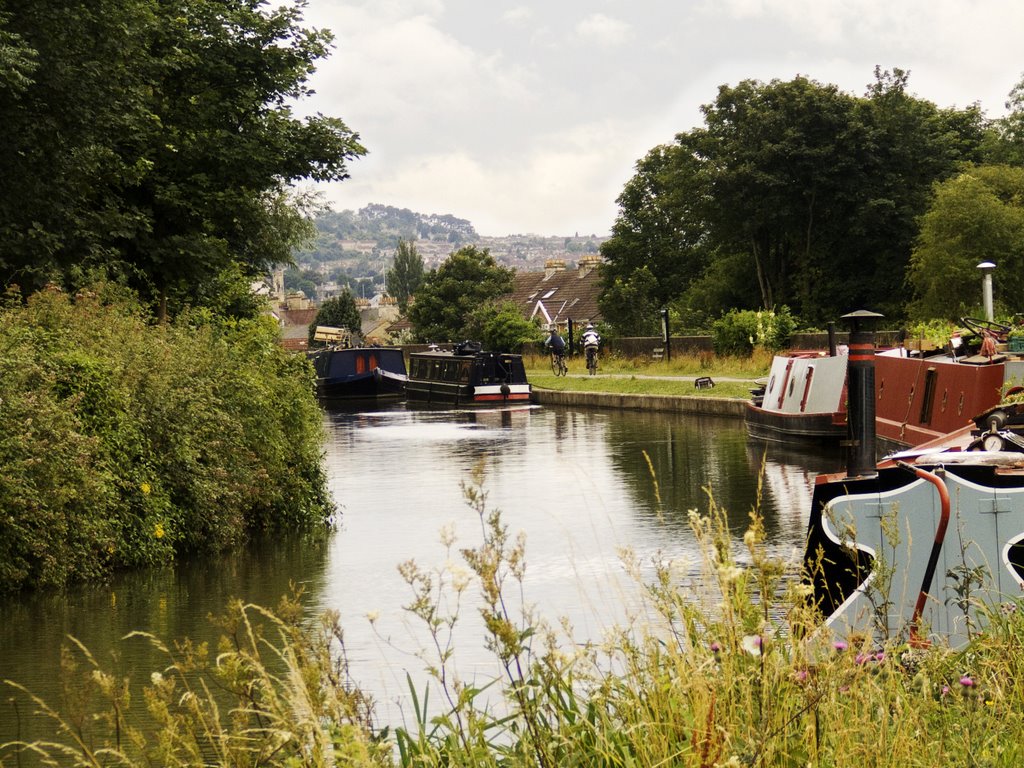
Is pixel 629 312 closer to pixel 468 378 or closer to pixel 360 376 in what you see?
pixel 360 376

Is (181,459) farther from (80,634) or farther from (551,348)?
(551,348)

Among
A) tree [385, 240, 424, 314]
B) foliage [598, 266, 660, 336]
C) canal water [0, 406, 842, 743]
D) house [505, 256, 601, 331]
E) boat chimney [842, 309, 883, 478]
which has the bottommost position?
canal water [0, 406, 842, 743]

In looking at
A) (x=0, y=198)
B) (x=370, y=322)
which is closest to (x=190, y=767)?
(x=0, y=198)

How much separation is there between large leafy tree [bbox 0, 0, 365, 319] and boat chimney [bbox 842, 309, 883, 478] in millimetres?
8735

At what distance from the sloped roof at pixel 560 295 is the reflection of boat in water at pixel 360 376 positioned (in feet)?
91.6

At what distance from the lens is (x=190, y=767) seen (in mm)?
3930

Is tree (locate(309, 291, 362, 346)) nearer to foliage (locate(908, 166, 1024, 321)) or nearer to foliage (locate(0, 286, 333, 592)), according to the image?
foliage (locate(908, 166, 1024, 321))

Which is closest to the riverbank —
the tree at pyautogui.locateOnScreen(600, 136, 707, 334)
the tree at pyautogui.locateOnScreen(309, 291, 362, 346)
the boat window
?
the boat window

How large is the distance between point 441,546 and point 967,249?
3027cm

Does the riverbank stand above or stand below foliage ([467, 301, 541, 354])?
below

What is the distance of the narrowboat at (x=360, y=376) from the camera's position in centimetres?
4628

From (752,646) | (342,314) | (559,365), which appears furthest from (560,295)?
(752,646)

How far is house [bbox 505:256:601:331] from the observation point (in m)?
77.6

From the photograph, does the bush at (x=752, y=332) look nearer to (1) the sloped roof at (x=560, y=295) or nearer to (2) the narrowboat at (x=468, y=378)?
(2) the narrowboat at (x=468, y=378)
